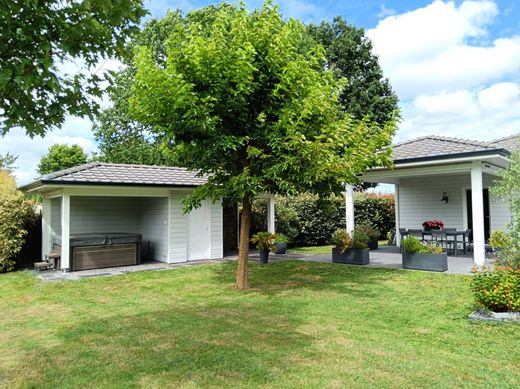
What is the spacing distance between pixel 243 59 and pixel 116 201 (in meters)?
10.0

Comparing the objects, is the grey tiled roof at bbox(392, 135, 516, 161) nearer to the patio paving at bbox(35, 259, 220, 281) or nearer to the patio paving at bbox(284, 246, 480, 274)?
the patio paving at bbox(284, 246, 480, 274)

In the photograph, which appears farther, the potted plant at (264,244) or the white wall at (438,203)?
the white wall at (438,203)

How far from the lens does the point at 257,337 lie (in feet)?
16.6

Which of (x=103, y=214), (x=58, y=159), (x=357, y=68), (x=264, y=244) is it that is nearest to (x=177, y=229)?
(x=264, y=244)

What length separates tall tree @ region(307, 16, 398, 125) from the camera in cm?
2572

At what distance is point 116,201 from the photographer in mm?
14836

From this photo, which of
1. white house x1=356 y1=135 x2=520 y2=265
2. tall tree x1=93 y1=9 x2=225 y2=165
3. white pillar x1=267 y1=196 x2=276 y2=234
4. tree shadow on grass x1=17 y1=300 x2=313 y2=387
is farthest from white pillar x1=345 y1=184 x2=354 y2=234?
tall tree x1=93 y1=9 x2=225 y2=165

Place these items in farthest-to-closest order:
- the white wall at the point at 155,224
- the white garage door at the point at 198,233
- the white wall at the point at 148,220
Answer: the white garage door at the point at 198,233, the white wall at the point at 155,224, the white wall at the point at 148,220

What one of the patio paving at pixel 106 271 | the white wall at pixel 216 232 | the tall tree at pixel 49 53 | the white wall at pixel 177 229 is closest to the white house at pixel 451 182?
the white wall at pixel 216 232

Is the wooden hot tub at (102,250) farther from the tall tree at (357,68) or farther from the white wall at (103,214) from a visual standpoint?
the tall tree at (357,68)

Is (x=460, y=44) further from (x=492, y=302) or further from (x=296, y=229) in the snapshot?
(x=492, y=302)

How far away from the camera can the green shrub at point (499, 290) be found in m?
5.65

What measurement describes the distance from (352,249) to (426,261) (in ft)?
7.05

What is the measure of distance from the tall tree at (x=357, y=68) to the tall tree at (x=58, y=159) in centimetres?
2011
